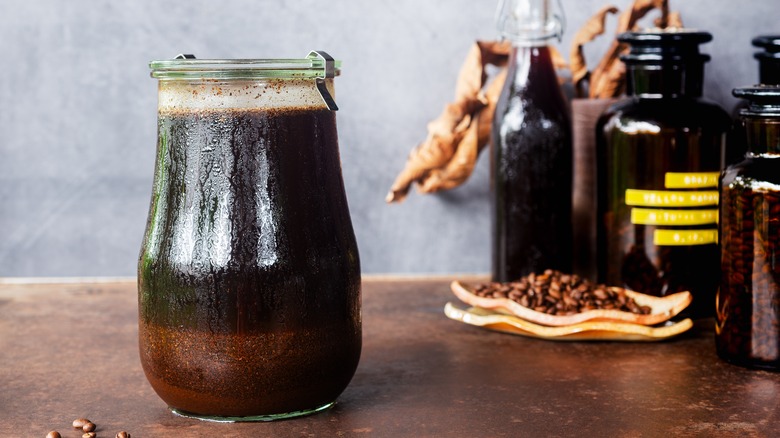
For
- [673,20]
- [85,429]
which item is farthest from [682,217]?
[85,429]

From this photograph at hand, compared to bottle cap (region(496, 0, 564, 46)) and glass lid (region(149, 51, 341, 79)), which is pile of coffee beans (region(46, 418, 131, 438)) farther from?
bottle cap (region(496, 0, 564, 46))

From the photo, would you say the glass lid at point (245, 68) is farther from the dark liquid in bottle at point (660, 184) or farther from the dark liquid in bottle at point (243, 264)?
the dark liquid in bottle at point (660, 184)

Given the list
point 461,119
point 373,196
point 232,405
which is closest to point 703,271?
point 461,119

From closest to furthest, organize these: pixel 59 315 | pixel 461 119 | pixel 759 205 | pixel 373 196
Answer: pixel 759 205 → pixel 59 315 → pixel 461 119 → pixel 373 196

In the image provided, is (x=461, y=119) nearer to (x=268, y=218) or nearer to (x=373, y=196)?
(x=373, y=196)

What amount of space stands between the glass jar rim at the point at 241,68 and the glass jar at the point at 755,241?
0.44 metres

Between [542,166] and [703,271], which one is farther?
[542,166]

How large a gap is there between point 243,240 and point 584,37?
0.81m

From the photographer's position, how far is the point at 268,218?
0.75 m

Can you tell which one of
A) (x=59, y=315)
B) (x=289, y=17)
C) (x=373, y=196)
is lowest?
(x=59, y=315)

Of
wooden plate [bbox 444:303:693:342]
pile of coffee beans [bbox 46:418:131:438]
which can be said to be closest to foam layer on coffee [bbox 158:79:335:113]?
pile of coffee beans [bbox 46:418:131:438]

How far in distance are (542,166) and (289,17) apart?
0.46 metres

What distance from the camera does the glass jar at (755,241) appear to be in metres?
0.93

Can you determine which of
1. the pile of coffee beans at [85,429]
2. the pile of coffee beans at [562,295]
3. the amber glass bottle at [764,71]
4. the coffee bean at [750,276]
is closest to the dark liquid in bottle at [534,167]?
the pile of coffee beans at [562,295]
